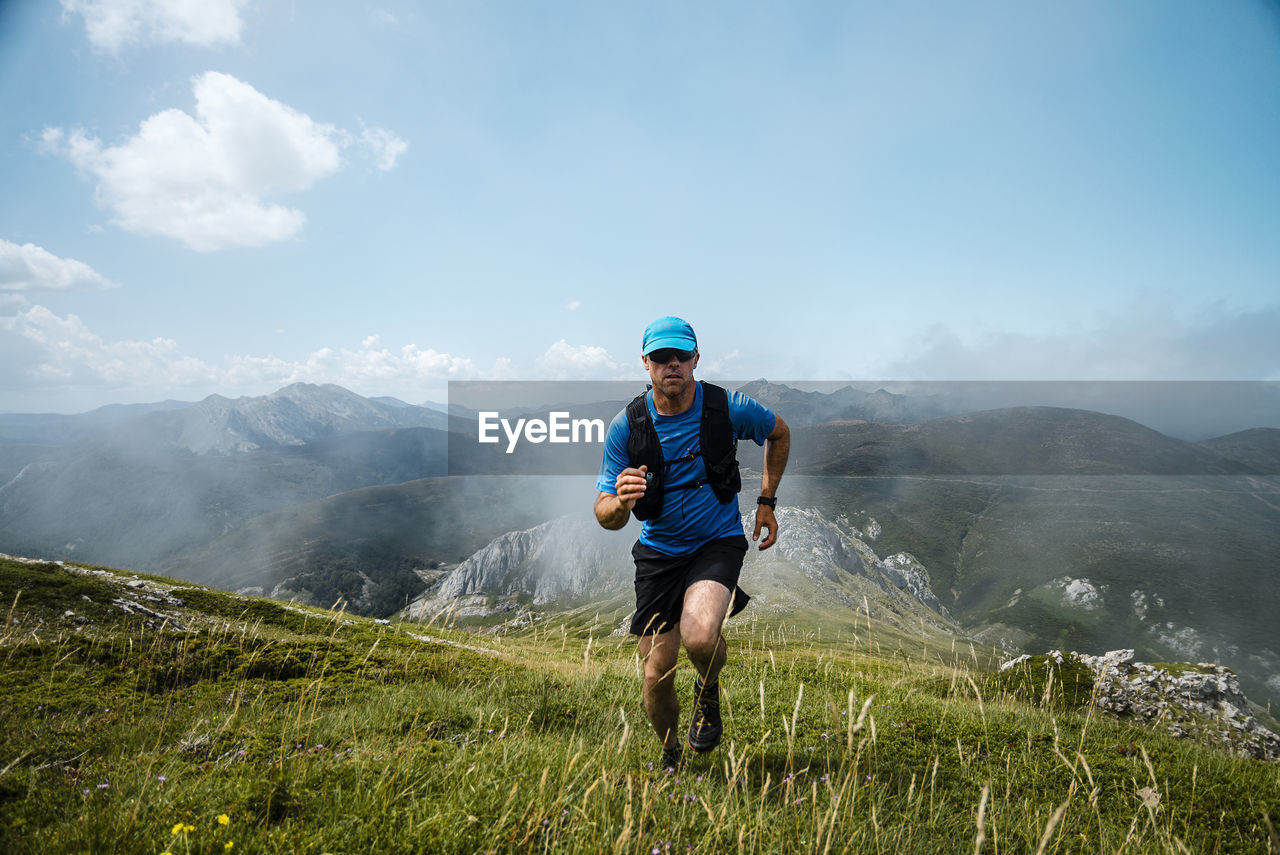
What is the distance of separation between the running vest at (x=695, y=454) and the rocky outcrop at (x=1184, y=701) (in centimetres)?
909

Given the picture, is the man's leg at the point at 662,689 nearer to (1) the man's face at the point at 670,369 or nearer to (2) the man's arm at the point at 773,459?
(2) the man's arm at the point at 773,459

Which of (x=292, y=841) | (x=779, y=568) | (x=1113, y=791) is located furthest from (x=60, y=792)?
(x=779, y=568)

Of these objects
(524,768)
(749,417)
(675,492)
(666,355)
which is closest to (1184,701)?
(749,417)

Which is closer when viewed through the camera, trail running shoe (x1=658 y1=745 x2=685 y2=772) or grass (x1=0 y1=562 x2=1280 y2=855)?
grass (x1=0 y1=562 x2=1280 y2=855)

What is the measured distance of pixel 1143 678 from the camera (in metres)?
13.0

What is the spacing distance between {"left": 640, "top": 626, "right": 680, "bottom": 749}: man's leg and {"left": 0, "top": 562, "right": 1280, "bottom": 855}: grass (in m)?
0.32

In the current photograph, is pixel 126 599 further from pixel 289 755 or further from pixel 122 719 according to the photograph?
pixel 289 755

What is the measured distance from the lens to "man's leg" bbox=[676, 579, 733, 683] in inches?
195

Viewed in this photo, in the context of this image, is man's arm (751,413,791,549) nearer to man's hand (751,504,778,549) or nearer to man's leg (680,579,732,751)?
man's hand (751,504,778,549)

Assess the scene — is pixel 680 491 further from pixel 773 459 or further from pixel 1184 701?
pixel 1184 701

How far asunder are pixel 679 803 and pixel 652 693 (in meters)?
1.27

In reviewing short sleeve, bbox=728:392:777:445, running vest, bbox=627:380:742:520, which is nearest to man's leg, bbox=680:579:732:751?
running vest, bbox=627:380:742:520

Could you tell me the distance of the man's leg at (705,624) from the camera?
4941 millimetres

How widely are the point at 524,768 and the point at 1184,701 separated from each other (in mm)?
14264
